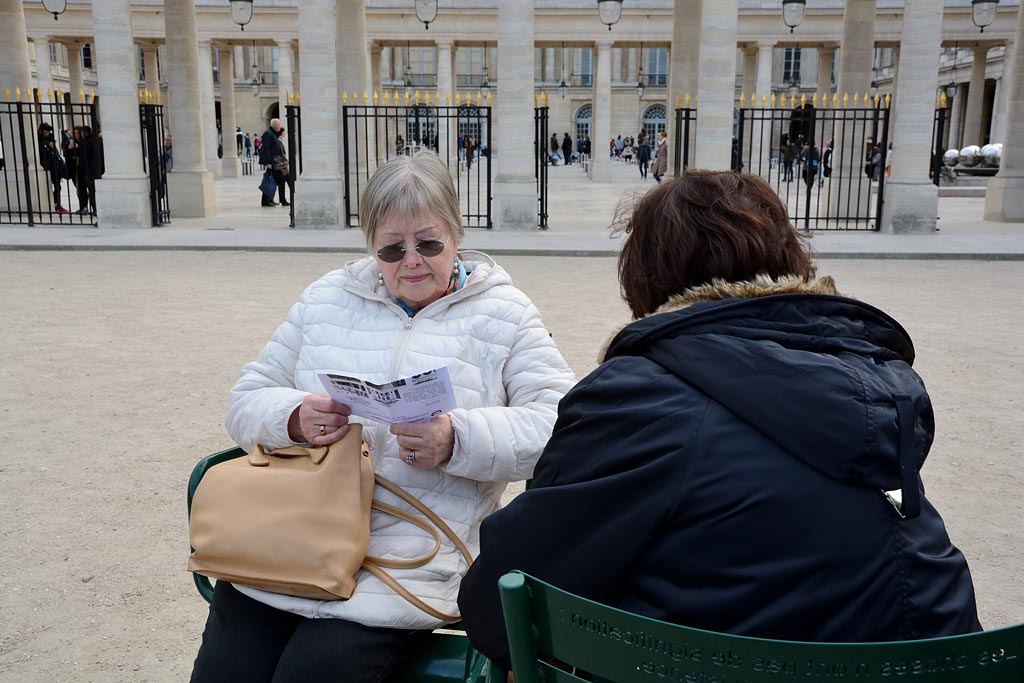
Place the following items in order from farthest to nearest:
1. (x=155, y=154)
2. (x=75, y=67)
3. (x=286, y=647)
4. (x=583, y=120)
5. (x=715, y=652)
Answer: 1. (x=583, y=120)
2. (x=75, y=67)
3. (x=155, y=154)
4. (x=286, y=647)
5. (x=715, y=652)

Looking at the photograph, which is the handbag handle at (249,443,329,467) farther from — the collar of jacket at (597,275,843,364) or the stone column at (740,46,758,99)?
the stone column at (740,46,758,99)

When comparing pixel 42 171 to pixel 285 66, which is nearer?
pixel 42 171

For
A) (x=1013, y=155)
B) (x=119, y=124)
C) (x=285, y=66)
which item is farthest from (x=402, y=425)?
(x=285, y=66)

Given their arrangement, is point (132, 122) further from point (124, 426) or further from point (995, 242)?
point (995, 242)

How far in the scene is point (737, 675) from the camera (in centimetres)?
135

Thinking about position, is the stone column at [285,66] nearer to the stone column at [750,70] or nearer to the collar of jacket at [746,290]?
the stone column at [750,70]

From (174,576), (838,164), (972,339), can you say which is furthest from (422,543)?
(838,164)

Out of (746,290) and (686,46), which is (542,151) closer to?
(686,46)

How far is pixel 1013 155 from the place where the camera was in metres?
18.5

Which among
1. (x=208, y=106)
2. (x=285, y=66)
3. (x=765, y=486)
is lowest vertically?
(x=765, y=486)

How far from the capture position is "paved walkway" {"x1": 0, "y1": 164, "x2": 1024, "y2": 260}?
1396 cm

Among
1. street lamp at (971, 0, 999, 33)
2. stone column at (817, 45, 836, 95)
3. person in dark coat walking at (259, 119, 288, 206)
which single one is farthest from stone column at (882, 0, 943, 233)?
person in dark coat walking at (259, 119, 288, 206)

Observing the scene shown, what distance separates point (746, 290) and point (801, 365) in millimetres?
226

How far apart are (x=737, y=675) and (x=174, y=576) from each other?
118 inches
